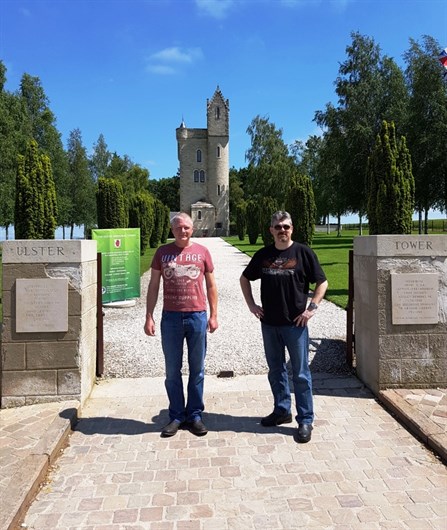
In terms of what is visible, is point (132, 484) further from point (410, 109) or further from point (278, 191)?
point (278, 191)

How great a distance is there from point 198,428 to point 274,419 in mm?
676

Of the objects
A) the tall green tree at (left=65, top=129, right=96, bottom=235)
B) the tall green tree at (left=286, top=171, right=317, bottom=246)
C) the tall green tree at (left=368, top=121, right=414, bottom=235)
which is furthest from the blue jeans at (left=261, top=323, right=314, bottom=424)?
the tall green tree at (left=65, top=129, right=96, bottom=235)

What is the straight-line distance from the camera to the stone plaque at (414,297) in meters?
4.53

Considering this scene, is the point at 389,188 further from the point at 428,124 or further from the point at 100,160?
the point at 100,160

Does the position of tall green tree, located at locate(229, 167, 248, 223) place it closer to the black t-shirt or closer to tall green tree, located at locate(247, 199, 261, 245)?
tall green tree, located at locate(247, 199, 261, 245)

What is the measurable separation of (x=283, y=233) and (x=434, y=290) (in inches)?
76.8

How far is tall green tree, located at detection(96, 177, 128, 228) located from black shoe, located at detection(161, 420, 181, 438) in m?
12.5

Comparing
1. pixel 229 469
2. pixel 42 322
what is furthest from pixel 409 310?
pixel 42 322

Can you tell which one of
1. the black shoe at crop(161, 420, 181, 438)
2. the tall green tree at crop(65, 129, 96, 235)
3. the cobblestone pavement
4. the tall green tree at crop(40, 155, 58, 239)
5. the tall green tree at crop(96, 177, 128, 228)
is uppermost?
the tall green tree at crop(65, 129, 96, 235)

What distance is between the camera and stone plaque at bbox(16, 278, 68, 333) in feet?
14.2

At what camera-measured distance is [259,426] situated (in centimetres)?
392

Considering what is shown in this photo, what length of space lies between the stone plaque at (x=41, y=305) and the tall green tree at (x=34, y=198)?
337 cm

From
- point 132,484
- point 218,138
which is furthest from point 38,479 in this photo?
point 218,138

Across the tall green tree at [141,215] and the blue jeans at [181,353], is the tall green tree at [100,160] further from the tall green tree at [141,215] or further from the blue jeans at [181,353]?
the blue jeans at [181,353]
